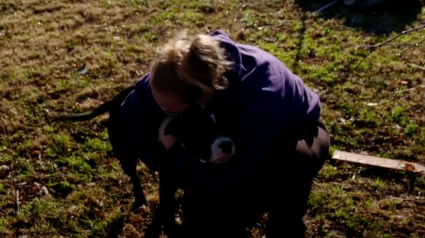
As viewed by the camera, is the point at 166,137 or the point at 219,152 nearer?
the point at 219,152

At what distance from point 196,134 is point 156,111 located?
1.40 ft

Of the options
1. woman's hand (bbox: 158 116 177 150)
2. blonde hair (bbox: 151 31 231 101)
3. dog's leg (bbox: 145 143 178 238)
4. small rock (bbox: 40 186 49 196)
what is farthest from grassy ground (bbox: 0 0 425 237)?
blonde hair (bbox: 151 31 231 101)

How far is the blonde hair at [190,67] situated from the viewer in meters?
2.64

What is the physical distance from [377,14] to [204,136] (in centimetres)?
517

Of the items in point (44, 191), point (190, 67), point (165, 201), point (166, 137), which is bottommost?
point (44, 191)

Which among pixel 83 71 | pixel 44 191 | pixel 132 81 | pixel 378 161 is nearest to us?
pixel 44 191

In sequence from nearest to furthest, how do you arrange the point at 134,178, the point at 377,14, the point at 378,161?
the point at 134,178, the point at 378,161, the point at 377,14

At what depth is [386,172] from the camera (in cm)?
425

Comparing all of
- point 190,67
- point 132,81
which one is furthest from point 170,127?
point 132,81

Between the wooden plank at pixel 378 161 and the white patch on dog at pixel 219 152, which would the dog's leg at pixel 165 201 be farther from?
the wooden plank at pixel 378 161

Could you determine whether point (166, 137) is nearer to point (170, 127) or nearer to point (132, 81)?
point (170, 127)

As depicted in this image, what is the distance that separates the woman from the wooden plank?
1.11m

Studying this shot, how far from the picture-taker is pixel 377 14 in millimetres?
7148

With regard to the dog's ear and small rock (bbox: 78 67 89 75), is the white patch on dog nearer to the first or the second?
the dog's ear
